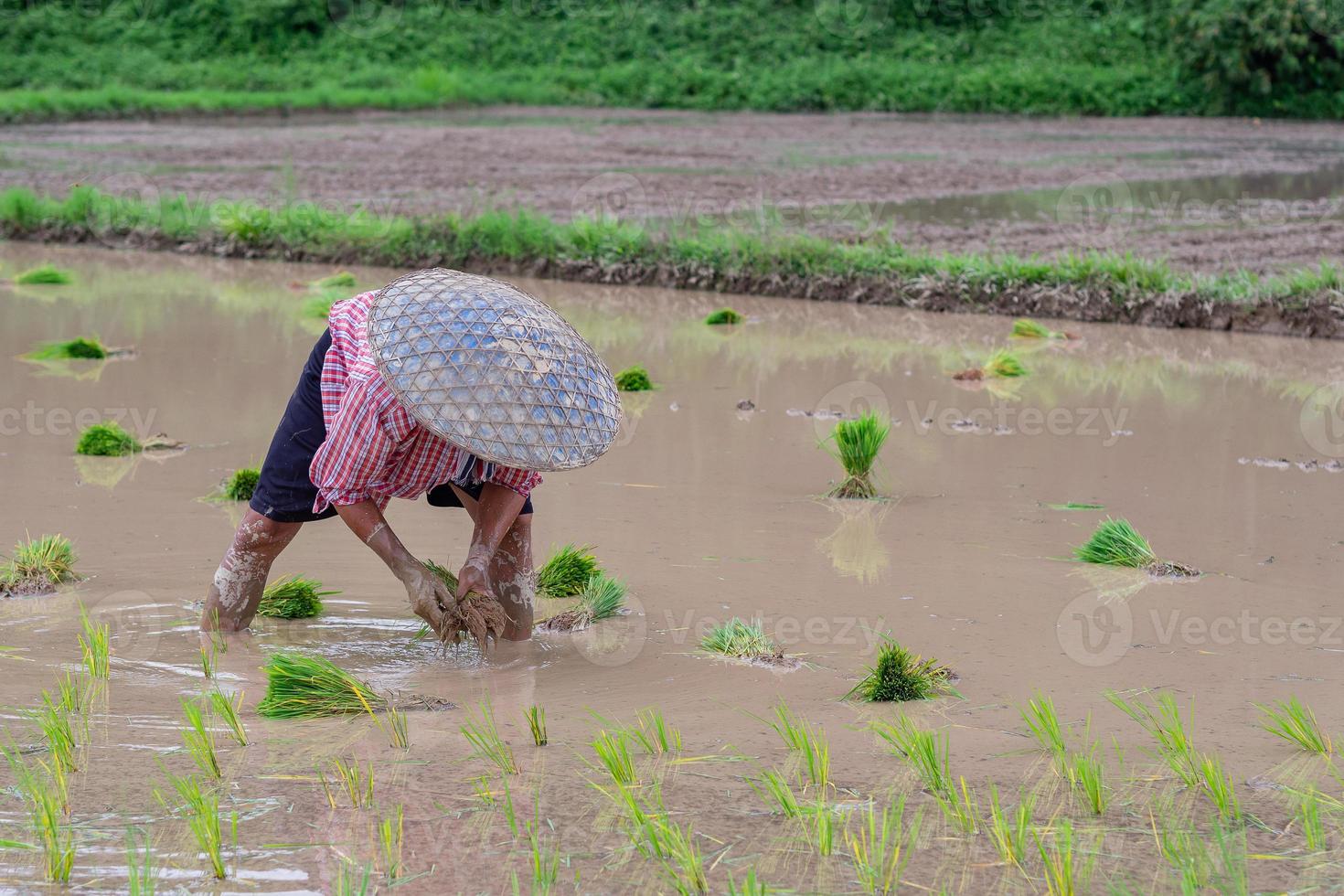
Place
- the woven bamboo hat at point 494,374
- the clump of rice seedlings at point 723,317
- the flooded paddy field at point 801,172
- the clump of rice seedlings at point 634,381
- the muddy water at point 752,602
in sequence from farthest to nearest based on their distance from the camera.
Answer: the flooded paddy field at point 801,172
the clump of rice seedlings at point 723,317
the clump of rice seedlings at point 634,381
the woven bamboo hat at point 494,374
the muddy water at point 752,602

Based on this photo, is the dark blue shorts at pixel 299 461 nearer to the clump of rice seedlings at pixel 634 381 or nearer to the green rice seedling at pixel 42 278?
the clump of rice seedlings at pixel 634 381

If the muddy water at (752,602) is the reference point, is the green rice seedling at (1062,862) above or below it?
above

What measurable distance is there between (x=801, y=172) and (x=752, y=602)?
10.8 meters

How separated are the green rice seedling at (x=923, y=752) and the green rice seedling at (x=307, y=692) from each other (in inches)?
38.2

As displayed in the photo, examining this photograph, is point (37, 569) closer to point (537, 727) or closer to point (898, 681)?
point (537, 727)

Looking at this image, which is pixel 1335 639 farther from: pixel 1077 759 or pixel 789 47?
pixel 789 47

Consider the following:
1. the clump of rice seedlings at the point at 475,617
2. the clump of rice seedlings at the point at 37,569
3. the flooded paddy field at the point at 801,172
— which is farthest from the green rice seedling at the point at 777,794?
the flooded paddy field at the point at 801,172

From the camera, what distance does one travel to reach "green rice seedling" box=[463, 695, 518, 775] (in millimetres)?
2568

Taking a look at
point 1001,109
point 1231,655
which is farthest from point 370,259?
point 1001,109

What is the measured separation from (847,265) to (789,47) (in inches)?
650

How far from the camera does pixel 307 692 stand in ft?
9.36

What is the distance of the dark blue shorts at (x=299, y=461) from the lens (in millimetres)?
3186

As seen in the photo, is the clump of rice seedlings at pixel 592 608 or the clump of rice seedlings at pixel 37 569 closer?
the clump of rice seedlings at pixel 592 608

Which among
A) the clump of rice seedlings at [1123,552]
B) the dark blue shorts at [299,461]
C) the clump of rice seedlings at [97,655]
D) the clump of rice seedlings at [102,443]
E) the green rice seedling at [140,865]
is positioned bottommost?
the clump of rice seedlings at [102,443]
